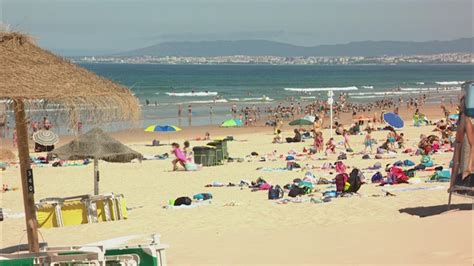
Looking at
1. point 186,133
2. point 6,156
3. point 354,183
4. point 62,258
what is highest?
point 62,258

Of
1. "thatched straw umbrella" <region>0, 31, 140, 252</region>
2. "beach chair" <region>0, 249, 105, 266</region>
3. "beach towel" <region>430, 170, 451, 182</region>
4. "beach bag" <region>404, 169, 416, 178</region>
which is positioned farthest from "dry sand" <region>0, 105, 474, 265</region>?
"beach chair" <region>0, 249, 105, 266</region>

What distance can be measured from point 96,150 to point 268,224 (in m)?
3.45

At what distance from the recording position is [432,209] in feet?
40.4

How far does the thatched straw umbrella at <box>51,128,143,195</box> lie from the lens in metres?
14.1

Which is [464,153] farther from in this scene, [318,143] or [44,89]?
[318,143]

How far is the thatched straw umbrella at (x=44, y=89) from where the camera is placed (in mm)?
7664

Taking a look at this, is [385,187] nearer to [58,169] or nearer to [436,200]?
[436,200]

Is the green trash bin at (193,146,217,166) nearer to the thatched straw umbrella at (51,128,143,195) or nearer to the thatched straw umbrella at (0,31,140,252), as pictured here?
the thatched straw umbrella at (51,128,143,195)

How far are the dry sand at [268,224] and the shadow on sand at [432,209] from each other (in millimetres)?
19

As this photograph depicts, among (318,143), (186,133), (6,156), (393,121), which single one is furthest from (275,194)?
(186,133)

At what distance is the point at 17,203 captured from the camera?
52.9 feet

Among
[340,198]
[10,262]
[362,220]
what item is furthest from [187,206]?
[10,262]

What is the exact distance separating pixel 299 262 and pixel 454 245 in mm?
1585

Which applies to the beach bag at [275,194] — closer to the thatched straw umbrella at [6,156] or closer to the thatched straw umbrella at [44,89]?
the thatched straw umbrella at [44,89]
